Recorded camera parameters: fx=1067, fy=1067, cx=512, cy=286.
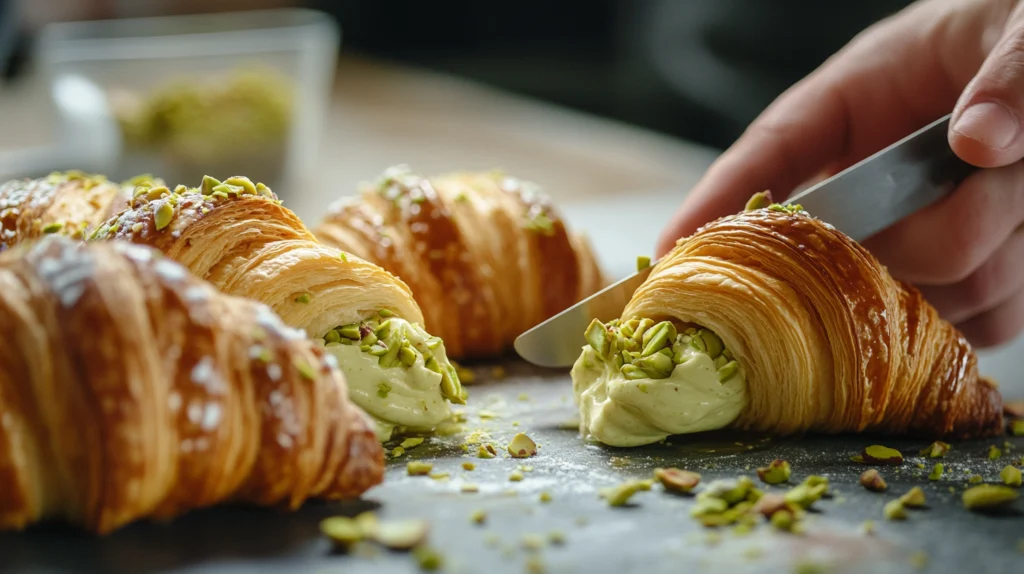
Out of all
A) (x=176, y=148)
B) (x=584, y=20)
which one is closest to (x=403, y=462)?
(x=176, y=148)

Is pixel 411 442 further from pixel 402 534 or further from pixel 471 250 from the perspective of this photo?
pixel 471 250

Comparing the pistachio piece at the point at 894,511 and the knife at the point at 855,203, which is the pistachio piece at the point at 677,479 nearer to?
the pistachio piece at the point at 894,511

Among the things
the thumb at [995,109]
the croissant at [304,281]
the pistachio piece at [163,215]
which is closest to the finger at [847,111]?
the thumb at [995,109]

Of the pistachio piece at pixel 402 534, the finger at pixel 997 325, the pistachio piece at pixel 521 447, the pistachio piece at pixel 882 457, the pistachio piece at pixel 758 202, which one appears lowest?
the pistachio piece at pixel 402 534

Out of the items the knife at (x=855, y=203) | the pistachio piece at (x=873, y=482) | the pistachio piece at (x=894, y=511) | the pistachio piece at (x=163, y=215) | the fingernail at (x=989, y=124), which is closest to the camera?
the pistachio piece at (x=894, y=511)

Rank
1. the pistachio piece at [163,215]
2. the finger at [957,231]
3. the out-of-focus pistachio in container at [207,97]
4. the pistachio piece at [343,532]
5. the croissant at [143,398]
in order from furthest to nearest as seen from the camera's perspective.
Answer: the out-of-focus pistachio in container at [207,97] → the finger at [957,231] → the pistachio piece at [163,215] → the pistachio piece at [343,532] → the croissant at [143,398]

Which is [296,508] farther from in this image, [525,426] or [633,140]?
[633,140]

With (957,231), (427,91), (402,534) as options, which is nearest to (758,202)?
(957,231)
